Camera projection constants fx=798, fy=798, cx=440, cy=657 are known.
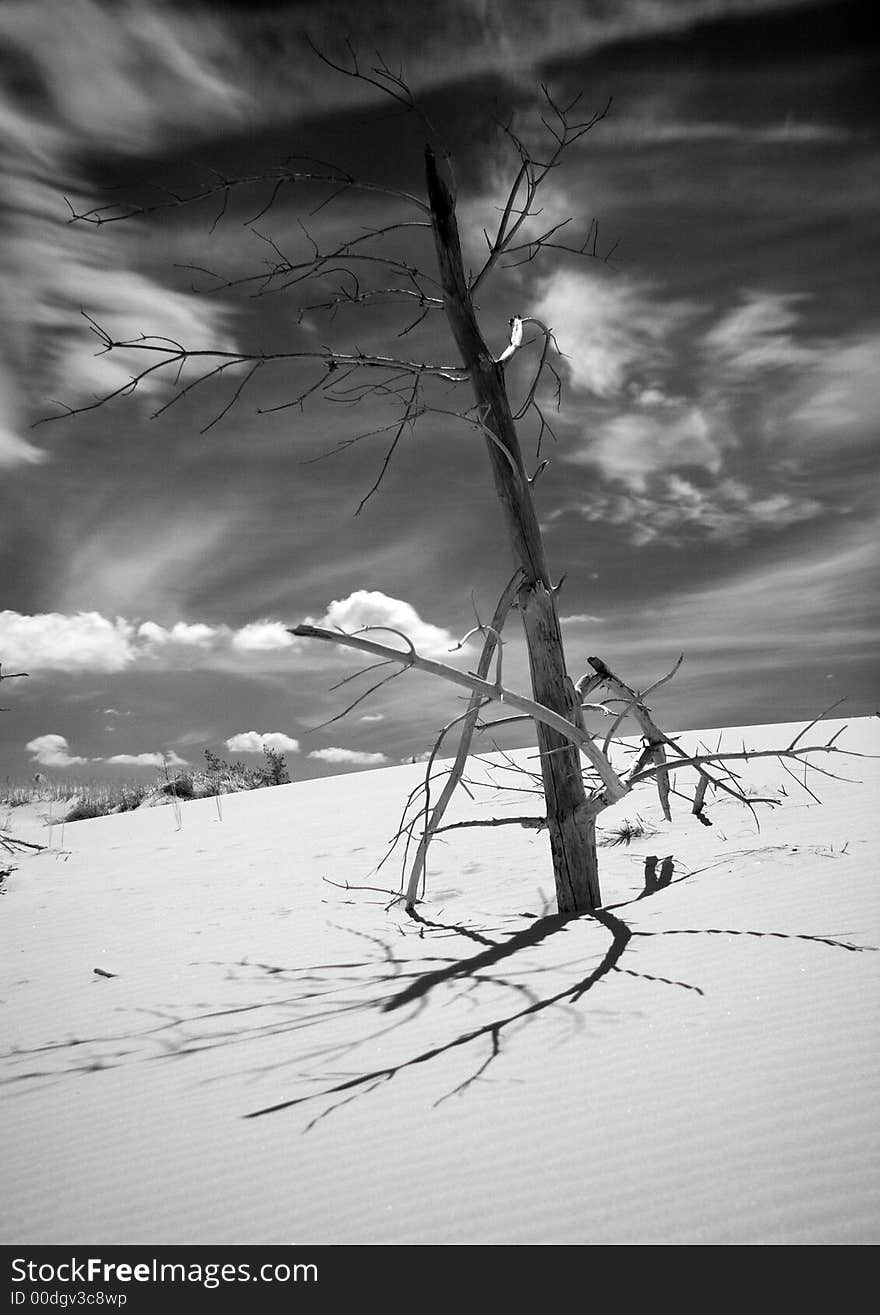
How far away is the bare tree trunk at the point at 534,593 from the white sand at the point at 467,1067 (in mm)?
407

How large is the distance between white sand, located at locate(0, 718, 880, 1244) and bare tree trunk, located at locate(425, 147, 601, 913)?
41 cm

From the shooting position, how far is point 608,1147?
7.18ft

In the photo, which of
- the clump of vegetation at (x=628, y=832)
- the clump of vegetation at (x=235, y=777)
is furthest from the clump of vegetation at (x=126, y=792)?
the clump of vegetation at (x=628, y=832)

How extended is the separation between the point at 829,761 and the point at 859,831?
4477 millimetres

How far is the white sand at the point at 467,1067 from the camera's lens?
204cm

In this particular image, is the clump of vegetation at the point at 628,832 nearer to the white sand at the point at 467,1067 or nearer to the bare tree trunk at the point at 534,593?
the white sand at the point at 467,1067

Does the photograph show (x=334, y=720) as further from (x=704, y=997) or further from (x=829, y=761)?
(x=829, y=761)

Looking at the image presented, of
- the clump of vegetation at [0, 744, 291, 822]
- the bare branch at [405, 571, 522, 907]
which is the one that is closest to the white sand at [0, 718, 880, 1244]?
the bare branch at [405, 571, 522, 907]

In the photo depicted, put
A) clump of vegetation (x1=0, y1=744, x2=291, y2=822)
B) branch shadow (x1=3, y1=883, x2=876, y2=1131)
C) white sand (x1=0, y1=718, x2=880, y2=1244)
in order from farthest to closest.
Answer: clump of vegetation (x1=0, y1=744, x2=291, y2=822), branch shadow (x1=3, y1=883, x2=876, y2=1131), white sand (x1=0, y1=718, x2=880, y2=1244)

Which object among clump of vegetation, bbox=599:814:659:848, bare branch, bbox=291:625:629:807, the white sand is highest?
bare branch, bbox=291:625:629:807

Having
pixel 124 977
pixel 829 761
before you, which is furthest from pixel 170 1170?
pixel 829 761

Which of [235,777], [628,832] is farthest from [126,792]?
[628,832]

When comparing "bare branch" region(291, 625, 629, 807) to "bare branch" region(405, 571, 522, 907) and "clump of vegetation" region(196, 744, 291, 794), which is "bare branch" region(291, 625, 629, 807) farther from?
"clump of vegetation" region(196, 744, 291, 794)

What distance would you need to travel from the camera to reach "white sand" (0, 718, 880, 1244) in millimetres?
2035
